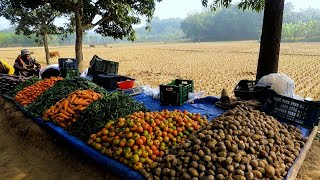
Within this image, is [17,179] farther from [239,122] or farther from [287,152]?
[287,152]

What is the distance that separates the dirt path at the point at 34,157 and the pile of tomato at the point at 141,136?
0.48m

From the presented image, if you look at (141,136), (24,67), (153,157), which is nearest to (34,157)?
(141,136)

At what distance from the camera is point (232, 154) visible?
3441mm

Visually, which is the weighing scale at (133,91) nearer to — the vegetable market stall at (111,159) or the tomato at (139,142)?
the vegetable market stall at (111,159)

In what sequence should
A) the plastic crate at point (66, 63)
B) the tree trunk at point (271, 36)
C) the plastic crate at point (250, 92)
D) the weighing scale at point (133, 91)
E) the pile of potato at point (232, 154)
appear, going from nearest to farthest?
the pile of potato at point (232, 154)
the plastic crate at point (250, 92)
the tree trunk at point (271, 36)
the weighing scale at point (133, 91)
the plastic crate at point (66, 63)

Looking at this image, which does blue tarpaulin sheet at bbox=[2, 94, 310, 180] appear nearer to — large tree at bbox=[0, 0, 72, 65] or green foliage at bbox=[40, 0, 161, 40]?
green foliage at bbox=[40, 0, 161, 40]

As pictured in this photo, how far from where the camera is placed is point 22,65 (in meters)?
9.41

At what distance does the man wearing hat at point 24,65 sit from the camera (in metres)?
A: 9.36

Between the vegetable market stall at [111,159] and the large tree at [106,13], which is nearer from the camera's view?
the vegetable market stall at [111,159]

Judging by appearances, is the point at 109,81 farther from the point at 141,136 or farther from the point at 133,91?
the point at 141,136

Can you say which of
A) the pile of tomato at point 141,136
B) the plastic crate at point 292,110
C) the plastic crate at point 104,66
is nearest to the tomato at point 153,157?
the pile of tomato at point 141,136

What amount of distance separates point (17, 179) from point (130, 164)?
2.03 metres

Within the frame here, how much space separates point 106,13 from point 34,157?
28.6 ft

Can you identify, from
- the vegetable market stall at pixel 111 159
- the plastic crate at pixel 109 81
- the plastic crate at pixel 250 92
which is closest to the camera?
the vegetable market stall at pixel 111 159
